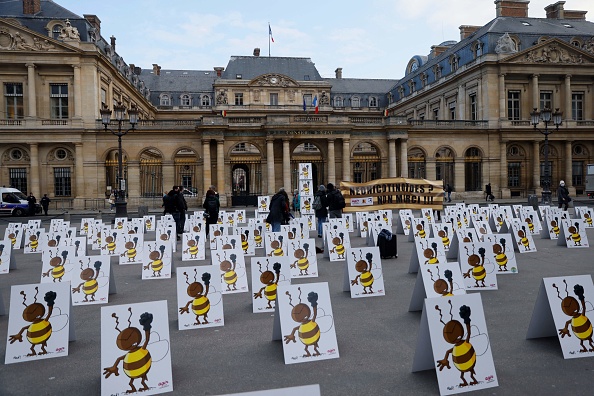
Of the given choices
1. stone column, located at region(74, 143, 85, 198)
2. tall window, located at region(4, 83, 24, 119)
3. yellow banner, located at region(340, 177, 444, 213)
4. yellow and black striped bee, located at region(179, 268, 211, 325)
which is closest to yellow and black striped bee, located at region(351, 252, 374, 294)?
yellow and black striped bee, located at region(179, 268, 211, 325)

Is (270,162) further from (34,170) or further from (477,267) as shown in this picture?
(477,267)

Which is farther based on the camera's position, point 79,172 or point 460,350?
point 79,172

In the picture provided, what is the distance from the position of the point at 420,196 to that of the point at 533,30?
36.4 m

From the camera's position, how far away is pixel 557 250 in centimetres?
1280

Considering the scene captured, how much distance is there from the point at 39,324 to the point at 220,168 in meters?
31.9

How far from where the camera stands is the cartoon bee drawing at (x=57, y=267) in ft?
27.8

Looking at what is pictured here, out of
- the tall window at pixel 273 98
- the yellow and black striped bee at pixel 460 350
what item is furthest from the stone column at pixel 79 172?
the yellow and black striped bee at pixel 460 350

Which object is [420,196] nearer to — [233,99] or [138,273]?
[138,273]

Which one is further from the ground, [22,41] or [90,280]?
[22,41]

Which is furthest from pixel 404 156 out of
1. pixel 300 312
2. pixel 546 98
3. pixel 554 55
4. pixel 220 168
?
pixel 300 312

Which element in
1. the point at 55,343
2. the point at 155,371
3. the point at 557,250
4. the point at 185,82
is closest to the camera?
the point at 155,371

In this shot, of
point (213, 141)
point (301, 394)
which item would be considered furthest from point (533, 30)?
point (301, 394)

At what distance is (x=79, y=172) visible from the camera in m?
37.7

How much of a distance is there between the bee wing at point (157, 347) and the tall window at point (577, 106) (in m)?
51.6
